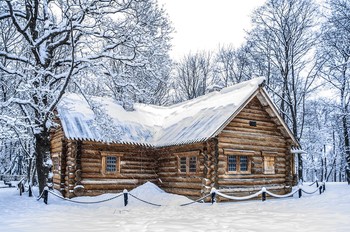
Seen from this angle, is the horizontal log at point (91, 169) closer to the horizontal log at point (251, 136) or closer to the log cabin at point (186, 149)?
the log cabin at point (186, 149)

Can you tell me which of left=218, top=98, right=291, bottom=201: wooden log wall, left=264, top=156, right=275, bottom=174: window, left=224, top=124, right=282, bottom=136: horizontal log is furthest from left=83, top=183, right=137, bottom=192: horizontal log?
left=264, top=156, right=275, bottom=174: window

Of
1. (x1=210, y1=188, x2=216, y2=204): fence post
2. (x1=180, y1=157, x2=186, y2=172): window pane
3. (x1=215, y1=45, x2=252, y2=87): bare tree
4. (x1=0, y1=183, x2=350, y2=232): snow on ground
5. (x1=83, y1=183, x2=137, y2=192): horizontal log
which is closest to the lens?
(x1=0, y1=183, x2=350, y2=232): snow on ground

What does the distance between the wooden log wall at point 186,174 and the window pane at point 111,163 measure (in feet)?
9.76

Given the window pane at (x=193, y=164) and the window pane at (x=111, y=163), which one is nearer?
the window pane at (x=193, y=164)

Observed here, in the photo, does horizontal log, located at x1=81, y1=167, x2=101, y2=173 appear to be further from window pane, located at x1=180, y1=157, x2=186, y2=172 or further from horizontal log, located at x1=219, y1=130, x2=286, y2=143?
horizontal log, located at x1=219, y1=130, x2=286, y2=143

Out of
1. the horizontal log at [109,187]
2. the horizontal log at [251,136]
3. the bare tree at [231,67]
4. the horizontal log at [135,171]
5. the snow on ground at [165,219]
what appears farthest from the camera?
the bare tree at [231,67]

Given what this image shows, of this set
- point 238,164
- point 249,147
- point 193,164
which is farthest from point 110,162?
point 249,147

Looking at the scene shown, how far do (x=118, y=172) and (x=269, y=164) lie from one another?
930 cm

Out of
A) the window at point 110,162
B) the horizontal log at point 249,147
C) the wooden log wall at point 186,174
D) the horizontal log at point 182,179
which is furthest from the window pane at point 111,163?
the horizontal log at point 249,147

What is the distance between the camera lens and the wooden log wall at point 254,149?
1923 centimetres

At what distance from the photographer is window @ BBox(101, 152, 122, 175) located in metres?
20.6

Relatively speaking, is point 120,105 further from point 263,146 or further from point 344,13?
point 344,13

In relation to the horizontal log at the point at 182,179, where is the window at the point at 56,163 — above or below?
above

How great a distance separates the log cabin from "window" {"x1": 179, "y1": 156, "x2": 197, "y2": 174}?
0.06 meters
